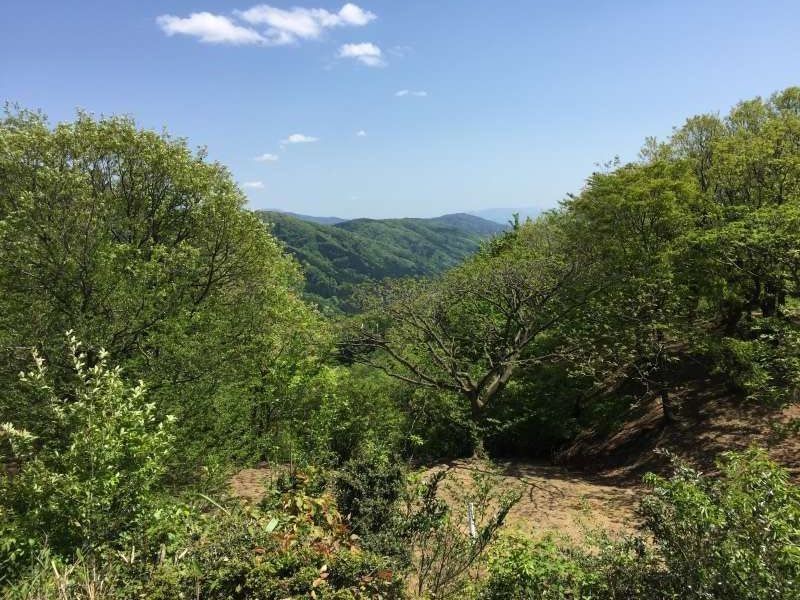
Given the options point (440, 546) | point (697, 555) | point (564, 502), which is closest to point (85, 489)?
point (440, 546)

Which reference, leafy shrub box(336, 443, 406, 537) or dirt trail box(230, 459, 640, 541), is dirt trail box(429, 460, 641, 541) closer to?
dirt trail box(230, 459, 640, 541)

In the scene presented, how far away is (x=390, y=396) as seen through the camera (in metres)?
21.0

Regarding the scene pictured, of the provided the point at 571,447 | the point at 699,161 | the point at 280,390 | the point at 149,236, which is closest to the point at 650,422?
the point at 571,447

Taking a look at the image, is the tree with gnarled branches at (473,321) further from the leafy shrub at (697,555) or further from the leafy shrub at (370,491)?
the leafy shrub at (697,555)

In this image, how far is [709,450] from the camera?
16266 mm

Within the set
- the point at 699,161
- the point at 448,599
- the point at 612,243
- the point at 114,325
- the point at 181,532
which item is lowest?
the point at 448,599

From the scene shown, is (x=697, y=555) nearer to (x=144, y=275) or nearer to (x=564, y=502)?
(x=564, y=502)

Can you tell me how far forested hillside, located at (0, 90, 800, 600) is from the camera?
20.6 ft

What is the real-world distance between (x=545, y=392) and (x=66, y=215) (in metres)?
18.8

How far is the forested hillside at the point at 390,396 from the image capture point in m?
6.27

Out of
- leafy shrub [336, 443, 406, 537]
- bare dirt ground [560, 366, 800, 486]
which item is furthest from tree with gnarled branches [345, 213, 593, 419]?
leafy shrub [336, 443, 406, 537]

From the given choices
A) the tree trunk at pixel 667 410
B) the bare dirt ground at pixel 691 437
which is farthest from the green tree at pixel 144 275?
the tree trunk at pixel 667 410

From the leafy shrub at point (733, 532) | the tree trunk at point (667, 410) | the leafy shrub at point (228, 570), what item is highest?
the leafy shrub at point (733, 532)

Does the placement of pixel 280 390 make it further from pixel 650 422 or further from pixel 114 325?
pixel 650 422
